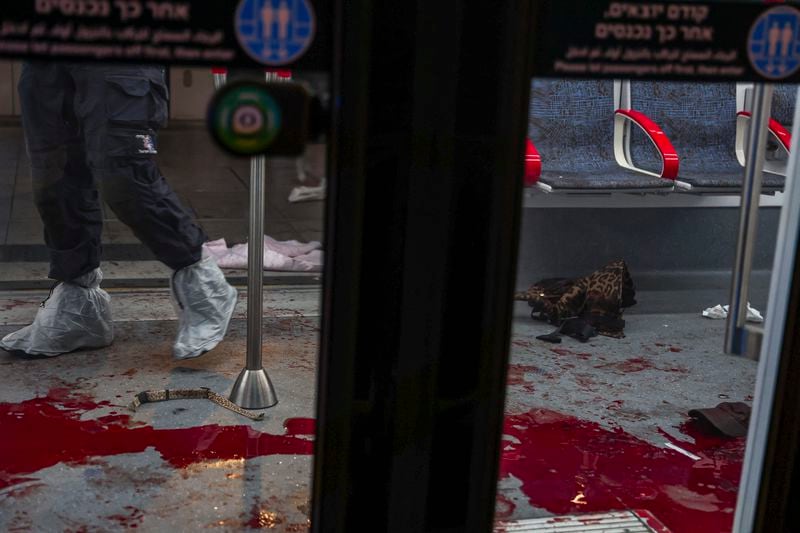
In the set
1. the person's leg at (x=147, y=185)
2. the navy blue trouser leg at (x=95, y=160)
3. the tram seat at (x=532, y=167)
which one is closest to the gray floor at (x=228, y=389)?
the person's leg at (x=147, y=185)

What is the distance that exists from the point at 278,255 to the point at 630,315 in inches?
65.9

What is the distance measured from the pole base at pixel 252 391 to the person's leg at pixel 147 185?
38cm

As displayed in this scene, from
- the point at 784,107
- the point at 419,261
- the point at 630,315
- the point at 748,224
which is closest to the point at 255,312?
the point at 419,261

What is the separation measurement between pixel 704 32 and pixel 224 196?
4574 millimetres

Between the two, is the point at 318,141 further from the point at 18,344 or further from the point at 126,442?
the point at 18,344

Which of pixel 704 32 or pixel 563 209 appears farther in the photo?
pixel 563 209

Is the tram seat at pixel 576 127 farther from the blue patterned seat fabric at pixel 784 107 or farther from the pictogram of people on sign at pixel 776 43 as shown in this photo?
the pictogram of people on sign at pixel 776 43

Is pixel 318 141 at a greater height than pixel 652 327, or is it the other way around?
pixel 318 141

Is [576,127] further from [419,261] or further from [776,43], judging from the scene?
[419,261]

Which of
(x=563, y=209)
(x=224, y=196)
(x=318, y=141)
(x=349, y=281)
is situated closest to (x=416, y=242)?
(x=349, y=281)

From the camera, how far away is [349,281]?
1.66 meters

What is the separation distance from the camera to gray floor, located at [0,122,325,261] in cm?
474

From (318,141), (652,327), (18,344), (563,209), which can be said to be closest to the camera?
(318,141)

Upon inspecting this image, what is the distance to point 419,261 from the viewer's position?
5.48ft
